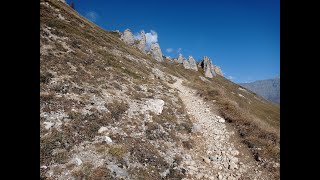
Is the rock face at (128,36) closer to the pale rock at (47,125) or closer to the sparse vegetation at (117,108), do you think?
the sparse vegetation at (117,108)

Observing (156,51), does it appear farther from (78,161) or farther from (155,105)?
(78,161)

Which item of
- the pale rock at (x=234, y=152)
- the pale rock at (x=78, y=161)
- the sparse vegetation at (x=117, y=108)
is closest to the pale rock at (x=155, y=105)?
the sparse vegetation at (x=117, y=108)

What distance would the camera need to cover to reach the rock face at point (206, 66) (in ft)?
432

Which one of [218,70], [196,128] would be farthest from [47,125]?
[218,70]

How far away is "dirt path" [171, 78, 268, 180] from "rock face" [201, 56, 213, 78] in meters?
109

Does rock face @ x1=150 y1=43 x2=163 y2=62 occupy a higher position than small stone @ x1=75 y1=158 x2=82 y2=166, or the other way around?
rock face @ x1=150 y1=43 x2=163 y2=62

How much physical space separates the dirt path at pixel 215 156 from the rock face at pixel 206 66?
109 meters

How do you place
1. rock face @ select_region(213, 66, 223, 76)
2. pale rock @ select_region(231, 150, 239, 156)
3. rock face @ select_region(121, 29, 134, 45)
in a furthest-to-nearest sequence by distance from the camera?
rock face @ select_region(213, 66, 223, 76) < rock face @ select_region(121, 29, 134, 45) < pale rock @ select_region(231, 150, 239, 156)

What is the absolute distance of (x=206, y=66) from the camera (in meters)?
138

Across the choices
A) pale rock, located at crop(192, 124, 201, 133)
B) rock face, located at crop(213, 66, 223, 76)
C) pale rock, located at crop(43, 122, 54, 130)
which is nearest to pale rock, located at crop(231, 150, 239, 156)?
pale rock, located at crop(192, 124, 201, 133)

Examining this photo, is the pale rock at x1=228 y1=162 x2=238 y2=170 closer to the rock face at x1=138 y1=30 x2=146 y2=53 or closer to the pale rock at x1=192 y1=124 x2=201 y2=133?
the pale rock at x1=192 y1=124 x2=201 y2=133

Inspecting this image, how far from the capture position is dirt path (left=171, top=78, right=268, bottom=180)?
50.3ft
